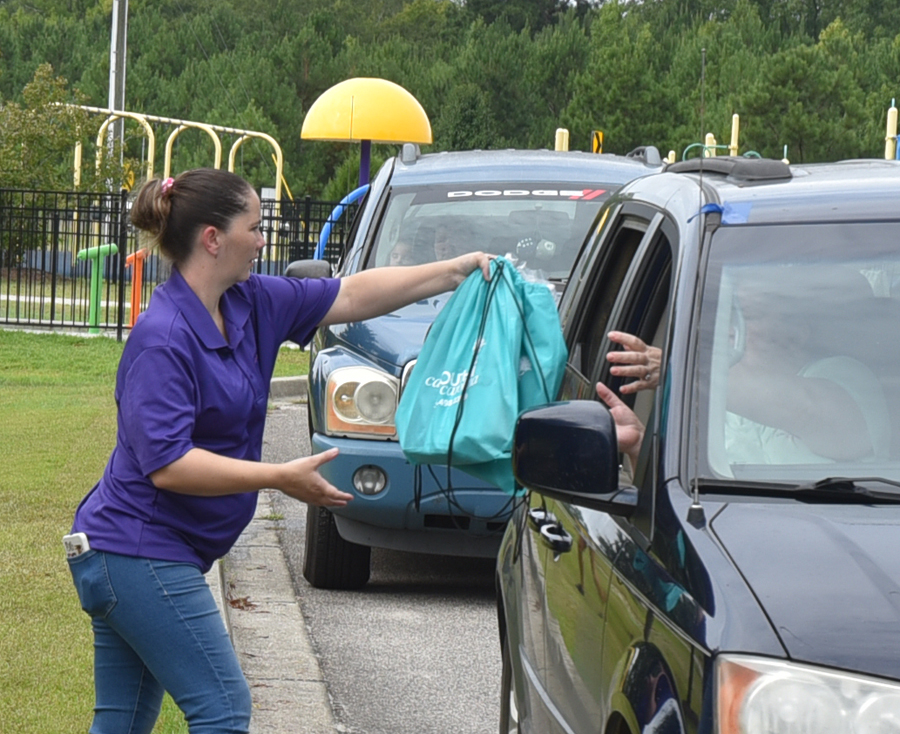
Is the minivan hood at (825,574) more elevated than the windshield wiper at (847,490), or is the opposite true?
the windshield wiper at (847,490)

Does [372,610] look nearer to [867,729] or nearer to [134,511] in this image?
[134,511]

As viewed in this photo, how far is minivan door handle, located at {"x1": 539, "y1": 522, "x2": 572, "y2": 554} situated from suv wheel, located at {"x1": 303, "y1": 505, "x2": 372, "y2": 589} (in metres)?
3.61

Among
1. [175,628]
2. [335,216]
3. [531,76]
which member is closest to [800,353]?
[175,628]

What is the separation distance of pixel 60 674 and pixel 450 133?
47059 millimetres

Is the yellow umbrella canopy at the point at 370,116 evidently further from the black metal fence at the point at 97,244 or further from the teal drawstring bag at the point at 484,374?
the teal drawstring bag at the point at 484,374

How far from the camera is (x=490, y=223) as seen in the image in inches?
315


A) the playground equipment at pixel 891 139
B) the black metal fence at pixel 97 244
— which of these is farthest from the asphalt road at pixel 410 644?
the playground equipment at pixel 891 139

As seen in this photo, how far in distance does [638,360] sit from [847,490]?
0.77 metres

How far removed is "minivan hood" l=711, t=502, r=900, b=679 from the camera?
231cm

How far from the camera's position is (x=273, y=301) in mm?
4016

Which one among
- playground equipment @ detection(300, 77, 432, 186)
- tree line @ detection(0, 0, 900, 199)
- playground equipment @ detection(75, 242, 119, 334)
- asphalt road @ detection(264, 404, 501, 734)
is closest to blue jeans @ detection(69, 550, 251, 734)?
asphalt road @ detection(264, 404, 501, 734)

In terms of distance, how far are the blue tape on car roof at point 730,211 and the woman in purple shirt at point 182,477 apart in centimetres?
101

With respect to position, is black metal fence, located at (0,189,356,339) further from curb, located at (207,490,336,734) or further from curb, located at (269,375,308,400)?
curb, located at (207,490,336,734)

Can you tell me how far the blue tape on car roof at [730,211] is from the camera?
3439 mm
